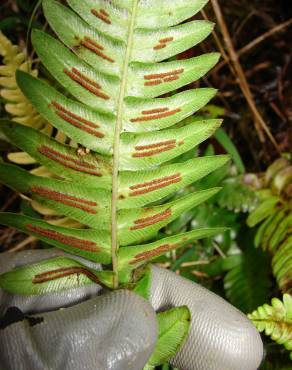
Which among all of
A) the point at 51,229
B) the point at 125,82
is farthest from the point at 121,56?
the point at 51,229

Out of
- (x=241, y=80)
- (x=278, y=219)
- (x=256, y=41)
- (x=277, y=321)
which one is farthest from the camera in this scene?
(x=256, y=41)

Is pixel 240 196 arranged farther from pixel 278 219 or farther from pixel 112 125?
pixel 112 125

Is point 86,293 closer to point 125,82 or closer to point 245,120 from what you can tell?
point 125,82

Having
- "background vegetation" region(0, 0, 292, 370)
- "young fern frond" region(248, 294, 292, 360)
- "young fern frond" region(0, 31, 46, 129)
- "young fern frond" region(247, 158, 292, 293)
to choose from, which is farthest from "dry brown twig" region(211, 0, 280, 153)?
"young fern frond" region(248, 294, 292, 360)

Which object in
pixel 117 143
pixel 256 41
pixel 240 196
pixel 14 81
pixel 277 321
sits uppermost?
pixel 256 41

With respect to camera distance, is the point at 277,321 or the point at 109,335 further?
the point at 277,321

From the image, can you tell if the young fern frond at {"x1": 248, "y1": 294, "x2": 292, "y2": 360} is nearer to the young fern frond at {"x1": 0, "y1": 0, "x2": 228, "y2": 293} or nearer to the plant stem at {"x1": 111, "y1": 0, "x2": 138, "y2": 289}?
the young fern frond at {"x1": 0, "y1": 0, "x2": 228, "y2": 293}

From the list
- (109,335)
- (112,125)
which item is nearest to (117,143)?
(112,125)
